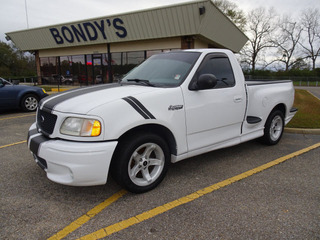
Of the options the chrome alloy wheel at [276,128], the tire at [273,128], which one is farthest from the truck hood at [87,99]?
the chrome alloy wheel at [276,128]

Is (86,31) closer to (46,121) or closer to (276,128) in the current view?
(276,128)

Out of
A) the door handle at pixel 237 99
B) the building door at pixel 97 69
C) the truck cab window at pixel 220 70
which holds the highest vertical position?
the building door at pixel 97 69

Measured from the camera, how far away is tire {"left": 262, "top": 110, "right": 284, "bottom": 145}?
15.8 ft

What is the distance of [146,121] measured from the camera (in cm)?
284

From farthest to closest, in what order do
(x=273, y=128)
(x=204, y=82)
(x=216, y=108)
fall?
(x=273, y=128) → (x=216, y=108) → (x=204, y=82)

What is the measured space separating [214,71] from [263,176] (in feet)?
5.65

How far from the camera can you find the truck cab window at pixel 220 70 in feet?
12.1

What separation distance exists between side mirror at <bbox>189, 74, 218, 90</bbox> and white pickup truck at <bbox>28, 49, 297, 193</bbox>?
13 millimetres

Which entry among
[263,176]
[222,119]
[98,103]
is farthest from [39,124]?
[263,176]

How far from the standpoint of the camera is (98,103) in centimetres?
271

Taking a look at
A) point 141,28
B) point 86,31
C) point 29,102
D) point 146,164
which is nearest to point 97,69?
point 86,31

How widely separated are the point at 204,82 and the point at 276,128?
277cm

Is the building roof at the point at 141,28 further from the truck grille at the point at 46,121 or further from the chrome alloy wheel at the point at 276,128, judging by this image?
the truck grille at the point at 46,121

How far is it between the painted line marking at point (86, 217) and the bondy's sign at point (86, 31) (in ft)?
53.8
